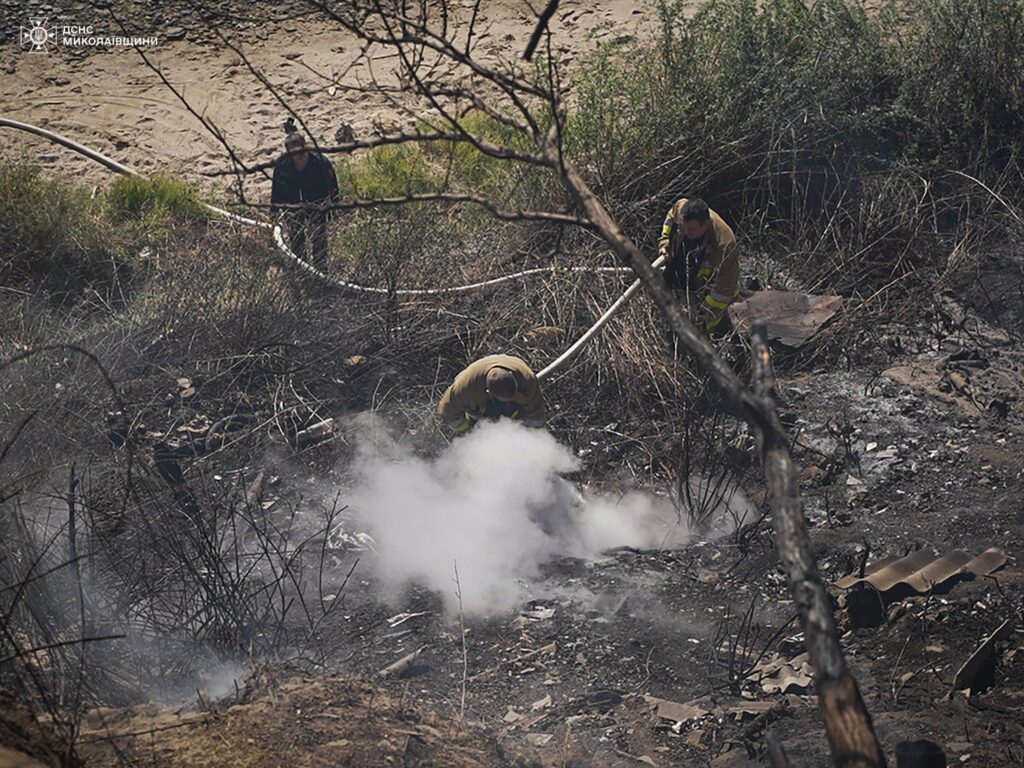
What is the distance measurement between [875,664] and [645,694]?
1.26 m

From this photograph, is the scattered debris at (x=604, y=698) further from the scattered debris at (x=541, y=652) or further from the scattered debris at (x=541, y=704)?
the scattered debris at (x=541, y=652)

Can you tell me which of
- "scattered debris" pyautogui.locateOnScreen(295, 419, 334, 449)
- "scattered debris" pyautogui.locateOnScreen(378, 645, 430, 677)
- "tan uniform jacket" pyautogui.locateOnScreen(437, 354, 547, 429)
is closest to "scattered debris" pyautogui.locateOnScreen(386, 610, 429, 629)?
"scattered debris" pyautogui.locateOnScreen(378, 645, 430, 677)

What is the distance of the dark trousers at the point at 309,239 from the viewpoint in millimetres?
10328

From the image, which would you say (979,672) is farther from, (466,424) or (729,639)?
(466,424)

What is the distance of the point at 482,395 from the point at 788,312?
3358 millimetres

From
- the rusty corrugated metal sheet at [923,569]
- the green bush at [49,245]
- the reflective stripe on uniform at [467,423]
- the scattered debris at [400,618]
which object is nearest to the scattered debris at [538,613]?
the scattered debris at [400,618]

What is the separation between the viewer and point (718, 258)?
8.91m

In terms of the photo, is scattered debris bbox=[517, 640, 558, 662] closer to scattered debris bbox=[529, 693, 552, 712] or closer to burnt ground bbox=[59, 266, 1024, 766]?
burnt ground bbox=[59, 266, 1024, 766]

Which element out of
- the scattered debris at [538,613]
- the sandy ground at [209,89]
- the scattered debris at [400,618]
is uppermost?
the sandy ground at [209,89]

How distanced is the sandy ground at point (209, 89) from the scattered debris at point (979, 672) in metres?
9.24

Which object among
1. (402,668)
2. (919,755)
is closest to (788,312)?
(402,668)

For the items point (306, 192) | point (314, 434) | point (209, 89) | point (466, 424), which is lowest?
point (314, 434)

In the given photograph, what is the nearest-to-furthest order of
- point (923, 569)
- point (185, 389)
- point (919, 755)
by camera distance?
point (919, 755)
point (923, 569)
point (185, 389)

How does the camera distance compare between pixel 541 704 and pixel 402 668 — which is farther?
pixel 402 668
